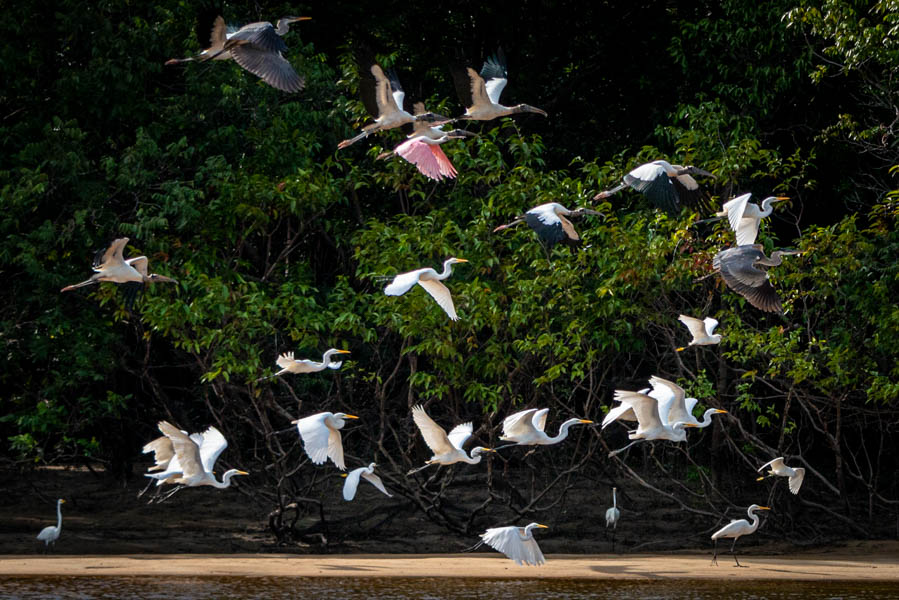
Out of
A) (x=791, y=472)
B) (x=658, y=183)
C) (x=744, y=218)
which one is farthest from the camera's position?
(x=791, y=472)

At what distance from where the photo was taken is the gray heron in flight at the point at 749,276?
33.3ft

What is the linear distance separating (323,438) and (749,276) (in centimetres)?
402

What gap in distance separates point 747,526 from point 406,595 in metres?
3.72

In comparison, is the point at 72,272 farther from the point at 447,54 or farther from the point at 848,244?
the point at 848,244

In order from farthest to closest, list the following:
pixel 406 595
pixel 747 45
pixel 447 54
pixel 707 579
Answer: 1. pixel 447 54
2. pixel 747 45
3. pixel 707 579
4. pixel 406 595

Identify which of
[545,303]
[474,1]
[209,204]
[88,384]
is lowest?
[88,384]

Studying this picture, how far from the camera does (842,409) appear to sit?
13266mm

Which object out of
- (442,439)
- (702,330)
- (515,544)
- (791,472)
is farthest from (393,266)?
(791,472)

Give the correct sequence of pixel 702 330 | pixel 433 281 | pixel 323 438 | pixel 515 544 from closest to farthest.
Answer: pixel 515 544
pixel 323 438
pixel 433 281
pixel 702 330

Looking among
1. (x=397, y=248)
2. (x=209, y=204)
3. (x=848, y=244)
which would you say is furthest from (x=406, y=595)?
(x=848, y=244)

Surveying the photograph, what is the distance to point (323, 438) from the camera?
398 inches

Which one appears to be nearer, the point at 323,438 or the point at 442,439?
the point at 323,438

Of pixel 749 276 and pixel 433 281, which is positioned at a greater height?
pixel 749 276

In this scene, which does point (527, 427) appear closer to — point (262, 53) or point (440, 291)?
point (440, 291)
